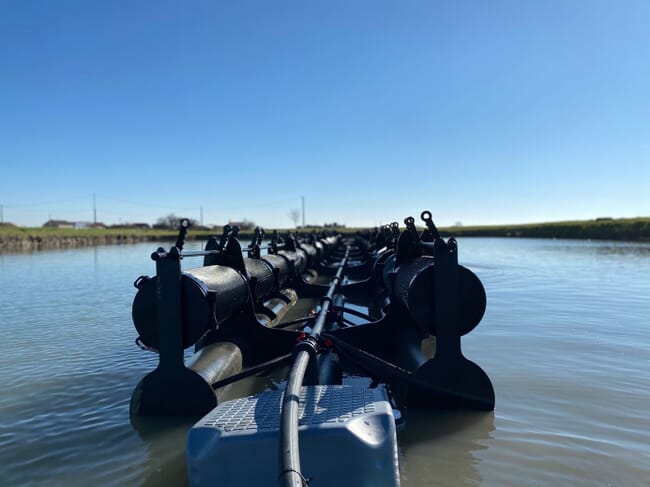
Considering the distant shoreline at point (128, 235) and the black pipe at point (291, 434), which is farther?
the distant shoreline at point (128, 235)

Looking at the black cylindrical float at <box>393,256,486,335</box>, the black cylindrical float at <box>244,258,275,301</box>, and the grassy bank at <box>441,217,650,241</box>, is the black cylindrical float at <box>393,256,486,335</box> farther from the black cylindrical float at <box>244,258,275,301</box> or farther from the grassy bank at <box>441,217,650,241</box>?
the grassy bank at <box>441,217,650,241</box>

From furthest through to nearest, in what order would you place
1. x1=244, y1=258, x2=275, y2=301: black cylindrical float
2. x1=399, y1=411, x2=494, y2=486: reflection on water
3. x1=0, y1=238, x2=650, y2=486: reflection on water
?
x1=244, y1=258, x2=275, y2=301: black cylindrical float
x1=0, y1=238, x2=650, y2=486: reflection on water
x1=399, y1=411, x2=494, y2=486: reflection on water

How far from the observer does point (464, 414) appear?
390 cm

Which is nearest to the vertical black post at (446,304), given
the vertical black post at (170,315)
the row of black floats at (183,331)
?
the row of black floats at (183,331)

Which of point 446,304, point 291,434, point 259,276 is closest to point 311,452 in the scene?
point 291,434

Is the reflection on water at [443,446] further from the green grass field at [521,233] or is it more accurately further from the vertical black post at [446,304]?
the green grass field at [521,233]

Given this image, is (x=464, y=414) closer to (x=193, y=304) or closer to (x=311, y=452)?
(x=311, y=452)

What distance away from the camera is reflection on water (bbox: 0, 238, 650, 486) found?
3184 mm

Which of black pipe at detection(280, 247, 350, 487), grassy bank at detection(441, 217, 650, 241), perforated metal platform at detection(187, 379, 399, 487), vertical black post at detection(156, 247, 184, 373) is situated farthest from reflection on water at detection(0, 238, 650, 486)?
grassy bank at detection(441, 217, 650, 241)

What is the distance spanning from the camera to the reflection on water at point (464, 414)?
318 centimetres

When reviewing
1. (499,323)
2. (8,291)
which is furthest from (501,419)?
(8,291)

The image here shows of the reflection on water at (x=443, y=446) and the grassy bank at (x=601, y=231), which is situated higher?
the grassy bank at (x=601, y=231)

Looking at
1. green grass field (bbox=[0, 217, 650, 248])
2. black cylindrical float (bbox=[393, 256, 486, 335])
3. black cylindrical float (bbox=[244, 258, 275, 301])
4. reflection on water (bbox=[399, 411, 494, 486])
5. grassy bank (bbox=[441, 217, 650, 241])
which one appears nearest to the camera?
reflection on water (bbox=[399, 411, 494, 486])

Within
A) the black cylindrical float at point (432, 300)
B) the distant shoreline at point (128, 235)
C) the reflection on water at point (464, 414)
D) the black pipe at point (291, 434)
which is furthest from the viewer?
the distant shoreline at point (128, 235)
